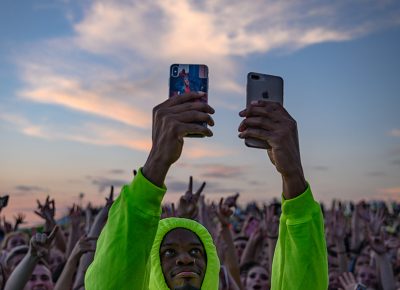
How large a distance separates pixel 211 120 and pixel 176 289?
1056 mm

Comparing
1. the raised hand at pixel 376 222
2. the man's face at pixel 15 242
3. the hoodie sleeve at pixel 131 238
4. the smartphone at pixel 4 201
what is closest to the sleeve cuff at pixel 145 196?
the hoodie sleeve at pixel 131 238

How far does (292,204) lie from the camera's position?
2.39m

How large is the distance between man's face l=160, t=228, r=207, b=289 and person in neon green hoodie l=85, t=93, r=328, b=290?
47cm

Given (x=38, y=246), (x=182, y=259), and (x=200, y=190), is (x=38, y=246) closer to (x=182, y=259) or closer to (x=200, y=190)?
(x=200, y=190)

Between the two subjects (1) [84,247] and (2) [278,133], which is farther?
(1) [84,247]

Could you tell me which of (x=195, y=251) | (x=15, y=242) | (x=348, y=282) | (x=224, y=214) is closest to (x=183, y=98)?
(x=195, y=251)

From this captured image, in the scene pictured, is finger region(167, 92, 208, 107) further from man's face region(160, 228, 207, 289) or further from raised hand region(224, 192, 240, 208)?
raised hand region(224, 192, 240, 208)

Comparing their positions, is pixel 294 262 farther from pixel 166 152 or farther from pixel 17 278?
pixel 17 278

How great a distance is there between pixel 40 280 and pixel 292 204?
13.6 feet

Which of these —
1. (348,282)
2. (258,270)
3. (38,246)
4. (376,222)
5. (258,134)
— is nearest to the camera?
(258,134)

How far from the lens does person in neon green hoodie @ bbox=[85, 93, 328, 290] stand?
2.18 m

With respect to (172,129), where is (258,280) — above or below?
below

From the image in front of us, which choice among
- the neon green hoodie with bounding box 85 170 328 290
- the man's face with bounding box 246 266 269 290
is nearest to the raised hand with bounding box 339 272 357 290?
the man's face with bounding box 246 266 269 290

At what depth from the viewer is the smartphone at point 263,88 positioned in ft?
7.89
